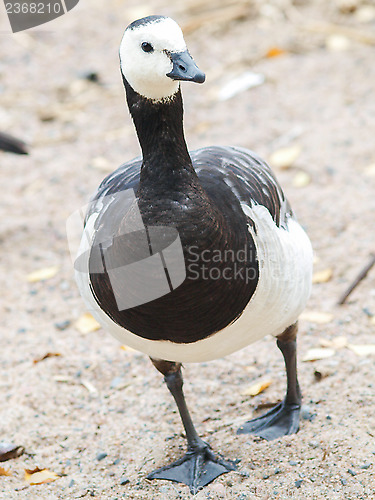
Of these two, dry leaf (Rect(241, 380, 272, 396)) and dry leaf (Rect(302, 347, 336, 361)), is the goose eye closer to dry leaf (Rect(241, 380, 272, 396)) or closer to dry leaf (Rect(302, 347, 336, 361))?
dry leaf (Rect(241, 380, 272, 396))

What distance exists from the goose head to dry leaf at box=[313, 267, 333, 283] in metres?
2.30

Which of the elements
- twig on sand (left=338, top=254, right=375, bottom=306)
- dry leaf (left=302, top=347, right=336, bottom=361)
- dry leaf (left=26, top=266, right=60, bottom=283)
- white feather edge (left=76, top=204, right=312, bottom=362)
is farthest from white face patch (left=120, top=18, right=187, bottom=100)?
Result: dry leaf (left=26, top=266, right=60, bottom=283)

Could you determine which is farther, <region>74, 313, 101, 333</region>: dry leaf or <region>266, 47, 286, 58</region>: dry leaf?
<region>266, 47, 286, 58</region>: dry leaf

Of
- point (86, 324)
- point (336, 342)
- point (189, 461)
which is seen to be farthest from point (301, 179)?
point (189, 461)

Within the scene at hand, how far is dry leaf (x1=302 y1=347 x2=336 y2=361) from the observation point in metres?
3.60

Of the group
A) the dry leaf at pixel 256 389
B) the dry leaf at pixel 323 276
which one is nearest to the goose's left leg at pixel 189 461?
the dry leaf at pixel 256 389

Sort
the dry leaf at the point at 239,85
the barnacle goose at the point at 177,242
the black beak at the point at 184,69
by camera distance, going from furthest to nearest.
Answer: the dry leaf at the point at 239,85 → the barnacle goose at the point at 177,242 → the black beak at the point at 184,69

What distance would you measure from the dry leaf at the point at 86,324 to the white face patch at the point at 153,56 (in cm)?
220

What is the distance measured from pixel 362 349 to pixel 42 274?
230 centimetres

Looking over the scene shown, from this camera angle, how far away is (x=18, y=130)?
666 cm

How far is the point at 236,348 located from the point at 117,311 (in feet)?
1.86

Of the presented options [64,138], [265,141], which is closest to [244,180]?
[265,141]

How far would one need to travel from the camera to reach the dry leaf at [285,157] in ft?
18.0

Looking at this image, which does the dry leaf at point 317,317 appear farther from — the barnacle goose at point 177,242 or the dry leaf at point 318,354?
the barnacle goose at point 177,242
